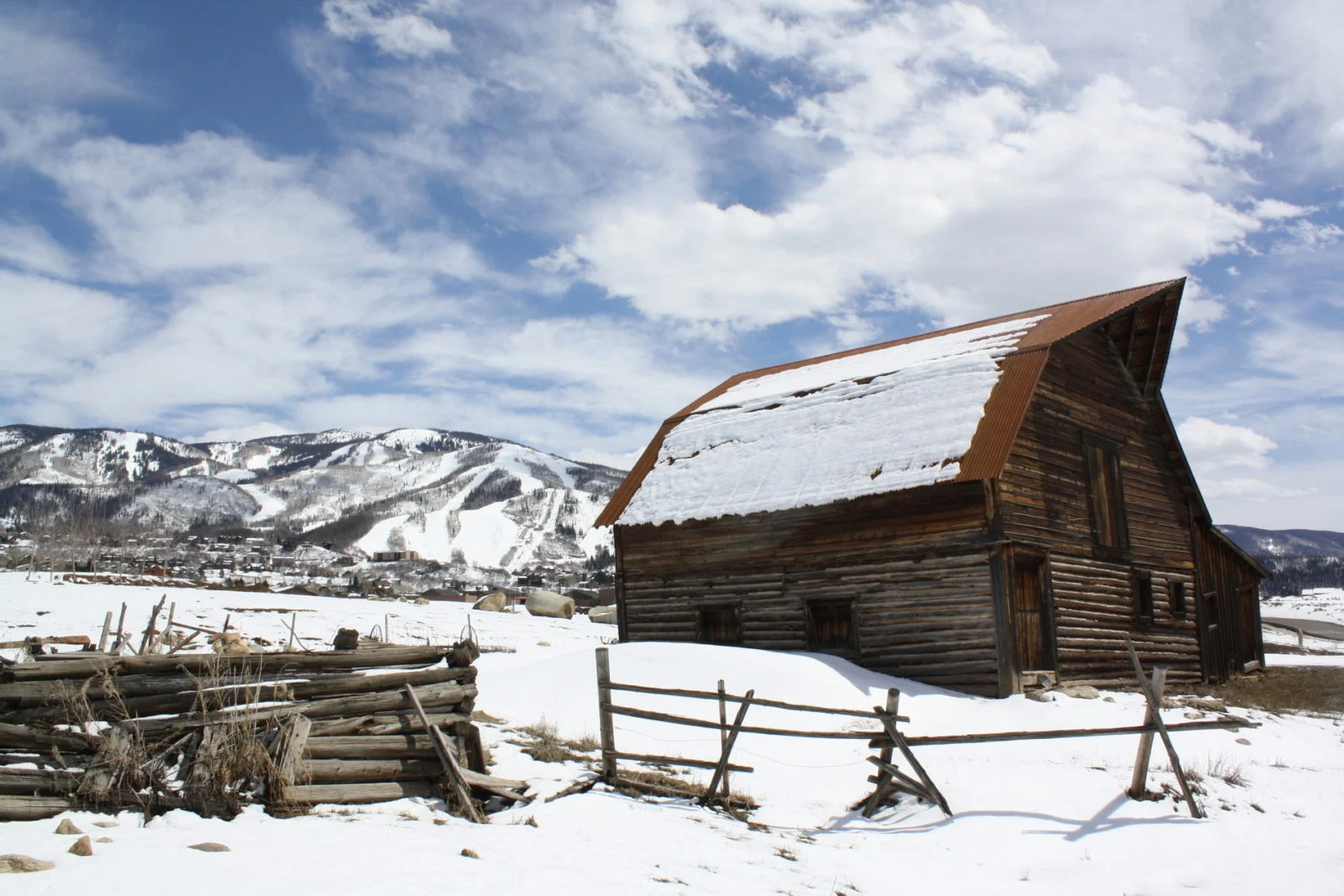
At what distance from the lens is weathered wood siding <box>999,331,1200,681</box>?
64.5 ft

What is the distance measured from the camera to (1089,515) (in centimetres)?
2128

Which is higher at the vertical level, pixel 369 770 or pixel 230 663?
pixel 230 663

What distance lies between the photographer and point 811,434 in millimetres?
23094

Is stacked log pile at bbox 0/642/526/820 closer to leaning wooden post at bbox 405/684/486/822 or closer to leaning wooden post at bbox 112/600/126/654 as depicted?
leaning wooden post at bbox 405/684/486/822

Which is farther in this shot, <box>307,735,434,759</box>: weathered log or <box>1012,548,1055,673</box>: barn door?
<box>1012,548,1055,673</box>: barn door

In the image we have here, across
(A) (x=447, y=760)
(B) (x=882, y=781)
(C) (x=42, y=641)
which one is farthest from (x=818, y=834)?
(C) (x=42, y=641)

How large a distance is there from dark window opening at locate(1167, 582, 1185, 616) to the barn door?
6.52 metres

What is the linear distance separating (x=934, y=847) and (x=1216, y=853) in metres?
2.47

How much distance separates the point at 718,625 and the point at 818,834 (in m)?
13.2

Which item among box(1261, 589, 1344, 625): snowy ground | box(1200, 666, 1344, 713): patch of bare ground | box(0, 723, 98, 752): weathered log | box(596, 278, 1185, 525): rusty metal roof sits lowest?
box(1261, 589, 1344, 625): snowy ground

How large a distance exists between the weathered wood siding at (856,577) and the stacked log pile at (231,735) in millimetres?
11291

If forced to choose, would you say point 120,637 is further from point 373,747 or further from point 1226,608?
point 1226,608

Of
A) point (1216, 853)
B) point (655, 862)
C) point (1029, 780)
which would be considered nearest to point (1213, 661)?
point (1029, 780)

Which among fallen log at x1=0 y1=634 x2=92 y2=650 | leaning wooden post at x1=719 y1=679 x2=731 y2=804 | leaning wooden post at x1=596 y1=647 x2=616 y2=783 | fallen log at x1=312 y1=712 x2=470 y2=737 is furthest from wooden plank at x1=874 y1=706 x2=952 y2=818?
fallen log at x1=0 y1=634 x2=92 y2=650
